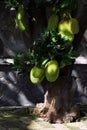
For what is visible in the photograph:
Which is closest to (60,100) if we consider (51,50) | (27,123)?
(27,123)

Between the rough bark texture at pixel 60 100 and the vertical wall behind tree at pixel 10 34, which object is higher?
the vertical wall behind tree at pixel 10 34

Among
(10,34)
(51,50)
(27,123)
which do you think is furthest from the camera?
(10,34)

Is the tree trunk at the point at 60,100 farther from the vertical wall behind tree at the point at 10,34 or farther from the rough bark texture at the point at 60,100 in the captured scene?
the vertical wall behind tree at the point at 10,34

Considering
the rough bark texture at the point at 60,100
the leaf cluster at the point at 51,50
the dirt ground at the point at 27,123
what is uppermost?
the leaf cluster at the point at 51,50

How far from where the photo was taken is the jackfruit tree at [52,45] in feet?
15.3

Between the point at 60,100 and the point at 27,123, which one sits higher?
the point at 60,100

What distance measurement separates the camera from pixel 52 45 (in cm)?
474

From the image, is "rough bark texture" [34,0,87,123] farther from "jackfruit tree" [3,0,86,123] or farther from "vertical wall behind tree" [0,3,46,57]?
"vertical wall behind tree" [0,3,46,57]

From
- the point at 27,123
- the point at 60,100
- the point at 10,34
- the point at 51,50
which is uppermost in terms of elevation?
the point at 10,34

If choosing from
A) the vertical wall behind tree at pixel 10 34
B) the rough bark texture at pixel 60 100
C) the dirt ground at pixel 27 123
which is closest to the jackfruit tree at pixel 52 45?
the rough bark texture at pixel 60 100

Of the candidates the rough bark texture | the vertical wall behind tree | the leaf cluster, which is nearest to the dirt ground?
the rough bark texture

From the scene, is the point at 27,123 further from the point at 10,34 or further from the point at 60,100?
the point at 10,34

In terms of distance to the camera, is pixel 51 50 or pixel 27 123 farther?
pixel 27 123

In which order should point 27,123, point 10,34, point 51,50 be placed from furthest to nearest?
1. point 10,34
2. point 27,123
3. point 51,50
